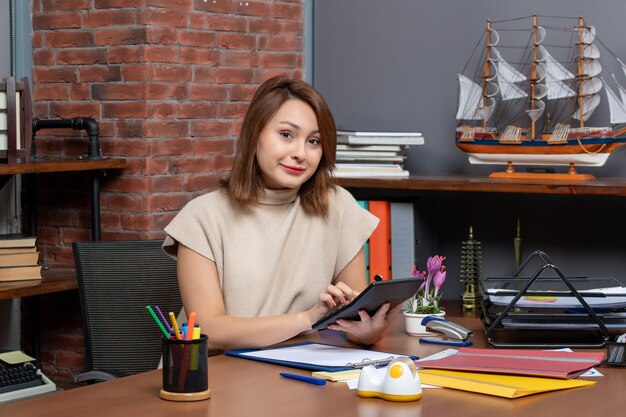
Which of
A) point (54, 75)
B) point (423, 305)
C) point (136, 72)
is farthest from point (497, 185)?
point (54, 75)

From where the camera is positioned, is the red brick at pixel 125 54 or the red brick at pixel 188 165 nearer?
the red brick at pixel 125 54

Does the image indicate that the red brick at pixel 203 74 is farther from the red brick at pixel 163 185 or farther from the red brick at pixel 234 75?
the red brick at pixel 163 185

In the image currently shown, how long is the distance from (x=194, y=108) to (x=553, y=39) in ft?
4.03

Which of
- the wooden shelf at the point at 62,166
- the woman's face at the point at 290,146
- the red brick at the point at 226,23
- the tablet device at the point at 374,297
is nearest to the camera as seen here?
the tablet device at the point at 374,297

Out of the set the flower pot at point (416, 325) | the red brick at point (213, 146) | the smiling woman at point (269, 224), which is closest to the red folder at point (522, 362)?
the flower pot at point (416, 325)

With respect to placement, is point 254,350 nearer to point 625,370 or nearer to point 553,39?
point 625,370

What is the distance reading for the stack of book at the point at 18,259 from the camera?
9.68 ft

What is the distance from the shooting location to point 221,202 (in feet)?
7.96

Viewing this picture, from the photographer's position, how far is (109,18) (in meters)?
3.17

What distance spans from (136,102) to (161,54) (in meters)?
0.18

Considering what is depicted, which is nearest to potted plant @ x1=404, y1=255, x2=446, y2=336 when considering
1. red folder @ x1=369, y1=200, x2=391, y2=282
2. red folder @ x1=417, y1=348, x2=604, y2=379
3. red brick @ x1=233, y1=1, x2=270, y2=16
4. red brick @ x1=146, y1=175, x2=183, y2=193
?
red folder @ x1=417, y1=348, x2=604, y2=379

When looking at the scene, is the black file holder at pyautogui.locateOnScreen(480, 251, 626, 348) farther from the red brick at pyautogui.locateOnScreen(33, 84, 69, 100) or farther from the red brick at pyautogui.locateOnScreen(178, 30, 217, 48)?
the red brick at pyautogui.locateOnScreen(33, 84, 69, 100)

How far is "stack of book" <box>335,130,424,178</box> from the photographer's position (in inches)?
127

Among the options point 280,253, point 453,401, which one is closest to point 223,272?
point 280,253
